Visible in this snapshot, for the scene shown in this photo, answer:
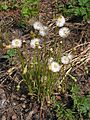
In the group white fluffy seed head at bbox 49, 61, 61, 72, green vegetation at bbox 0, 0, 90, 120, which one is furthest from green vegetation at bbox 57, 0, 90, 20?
white fluffy seed head at bbox 49, 61, 61, 72

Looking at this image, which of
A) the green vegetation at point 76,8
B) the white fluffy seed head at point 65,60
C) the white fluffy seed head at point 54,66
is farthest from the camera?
the green vegetation at point 76,8

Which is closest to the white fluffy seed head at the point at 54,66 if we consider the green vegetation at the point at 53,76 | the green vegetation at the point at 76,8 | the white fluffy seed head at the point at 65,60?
the green vegetation at the point at 53,76

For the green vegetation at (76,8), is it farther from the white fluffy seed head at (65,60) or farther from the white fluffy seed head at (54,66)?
the white fluffy seed head at (54,66)

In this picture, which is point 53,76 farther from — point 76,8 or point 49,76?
point 76,8

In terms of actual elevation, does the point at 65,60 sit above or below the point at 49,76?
above

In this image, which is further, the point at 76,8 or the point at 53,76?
the point at 76,8

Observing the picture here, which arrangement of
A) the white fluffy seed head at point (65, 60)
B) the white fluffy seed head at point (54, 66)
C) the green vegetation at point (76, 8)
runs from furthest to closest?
the green vegetation at point (76, 8)
the white fluffy seed head at point (65, 60)
the white fluffy seed head at point (54, 66)

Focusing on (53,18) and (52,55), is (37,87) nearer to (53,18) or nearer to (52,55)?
(52,55)

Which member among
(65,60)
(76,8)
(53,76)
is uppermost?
(76,8)

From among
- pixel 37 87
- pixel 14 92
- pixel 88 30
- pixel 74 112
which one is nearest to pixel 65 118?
pixel 74 112

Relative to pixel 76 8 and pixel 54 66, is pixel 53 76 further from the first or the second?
pixel 76 8

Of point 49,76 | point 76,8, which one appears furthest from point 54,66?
point 76,8

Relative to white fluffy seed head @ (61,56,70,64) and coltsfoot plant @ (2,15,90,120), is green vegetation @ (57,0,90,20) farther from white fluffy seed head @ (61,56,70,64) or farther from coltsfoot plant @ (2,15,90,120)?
white fluffy seed head @ (61,56,70,64)
